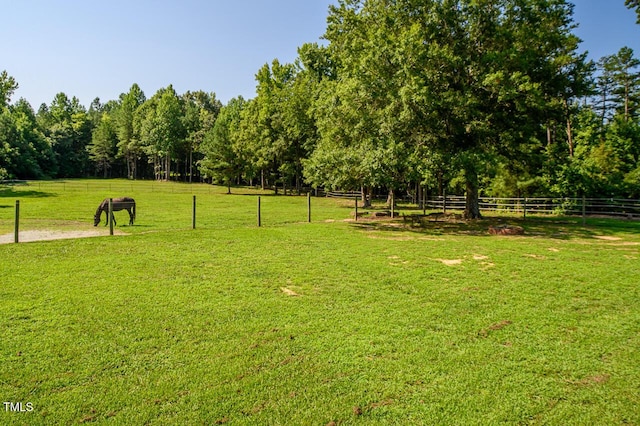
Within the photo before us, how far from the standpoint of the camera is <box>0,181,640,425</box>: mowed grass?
3.33 meters

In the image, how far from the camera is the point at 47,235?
1201 centimetres

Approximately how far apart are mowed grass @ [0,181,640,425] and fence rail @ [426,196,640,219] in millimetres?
16918

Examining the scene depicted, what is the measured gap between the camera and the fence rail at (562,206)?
2304 centimetres

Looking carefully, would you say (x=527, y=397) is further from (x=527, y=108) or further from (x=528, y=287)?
(x=527, y=108)

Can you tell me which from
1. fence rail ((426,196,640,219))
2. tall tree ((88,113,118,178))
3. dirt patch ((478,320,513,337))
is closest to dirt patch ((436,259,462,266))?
dirt patch ((478,320,513,337))

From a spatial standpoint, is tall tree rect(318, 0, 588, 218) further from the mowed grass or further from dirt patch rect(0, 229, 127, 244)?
dirt patch rect(0, 229, 127, 244)

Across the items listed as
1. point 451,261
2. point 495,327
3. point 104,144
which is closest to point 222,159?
point 104,144

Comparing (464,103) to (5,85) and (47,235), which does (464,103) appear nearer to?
(47,235)

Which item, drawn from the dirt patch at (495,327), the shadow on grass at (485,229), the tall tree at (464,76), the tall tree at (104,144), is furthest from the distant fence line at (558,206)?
the tall tree at (104,144)

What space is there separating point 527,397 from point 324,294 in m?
3.56

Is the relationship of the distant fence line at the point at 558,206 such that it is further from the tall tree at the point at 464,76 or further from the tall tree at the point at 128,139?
the tall tree at the point at 128,139

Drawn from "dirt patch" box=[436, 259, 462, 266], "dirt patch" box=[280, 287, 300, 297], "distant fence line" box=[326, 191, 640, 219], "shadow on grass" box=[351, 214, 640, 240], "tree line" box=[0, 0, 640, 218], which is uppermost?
"tree line" box=[0, 0, 640, 218]

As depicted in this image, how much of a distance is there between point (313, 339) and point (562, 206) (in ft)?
87.3

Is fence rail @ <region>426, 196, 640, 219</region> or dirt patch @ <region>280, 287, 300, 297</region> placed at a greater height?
fence rail @ <region>426, 196, 640, 219</region>
